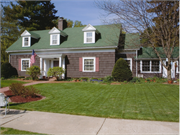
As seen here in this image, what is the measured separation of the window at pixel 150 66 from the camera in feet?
54.3

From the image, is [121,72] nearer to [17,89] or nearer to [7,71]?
[17,89]

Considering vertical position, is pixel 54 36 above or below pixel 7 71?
above

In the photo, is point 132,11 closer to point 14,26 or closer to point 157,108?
point 157,108

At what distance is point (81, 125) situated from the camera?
4301mm

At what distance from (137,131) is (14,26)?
31.7 metres

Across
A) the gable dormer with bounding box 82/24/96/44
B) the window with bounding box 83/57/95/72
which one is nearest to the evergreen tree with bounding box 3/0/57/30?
the gable dormer with bounding box 82/24/96/44

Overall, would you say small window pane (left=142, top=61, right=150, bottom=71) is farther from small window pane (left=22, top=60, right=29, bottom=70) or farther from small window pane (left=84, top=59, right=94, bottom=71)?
small window pane (left=22, top=60, right=29, bottom=70)

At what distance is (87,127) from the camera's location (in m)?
4.17

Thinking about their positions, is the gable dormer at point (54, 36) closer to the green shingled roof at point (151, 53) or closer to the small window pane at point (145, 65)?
the green shingled roof at point (151, 53)

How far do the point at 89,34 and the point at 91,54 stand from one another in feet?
7.66

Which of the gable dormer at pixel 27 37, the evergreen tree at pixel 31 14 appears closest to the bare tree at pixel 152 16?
the gable dormer at pixel 27 37

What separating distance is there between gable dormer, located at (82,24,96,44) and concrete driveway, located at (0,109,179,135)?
40.7ft

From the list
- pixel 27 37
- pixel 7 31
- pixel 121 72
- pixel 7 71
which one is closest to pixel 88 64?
pixel 121 72

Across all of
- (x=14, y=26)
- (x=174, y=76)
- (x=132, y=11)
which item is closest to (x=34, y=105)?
(x=132, y=11)
